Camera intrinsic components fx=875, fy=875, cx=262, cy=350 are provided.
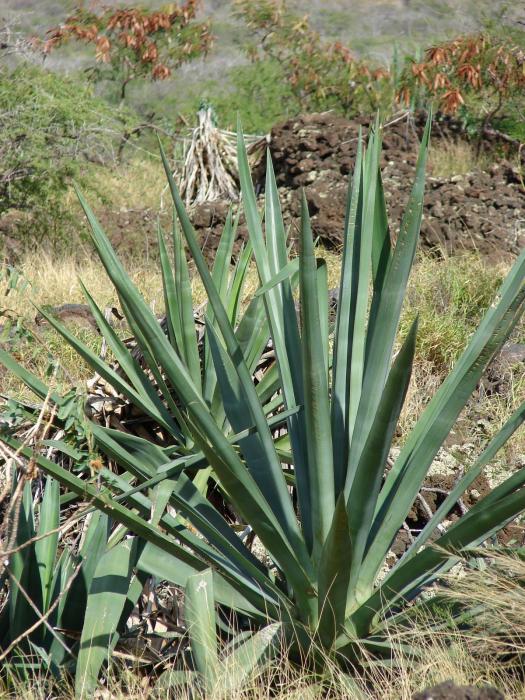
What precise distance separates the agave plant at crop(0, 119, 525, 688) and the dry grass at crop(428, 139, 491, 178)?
6994 mm

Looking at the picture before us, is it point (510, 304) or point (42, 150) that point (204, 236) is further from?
point (510, 304)

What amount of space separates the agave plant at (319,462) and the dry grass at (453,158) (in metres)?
6.99

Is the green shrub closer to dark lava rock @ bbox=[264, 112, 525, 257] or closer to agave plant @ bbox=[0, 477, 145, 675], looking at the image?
dark lava rock @ bbox=[264, 112, 525, 257]

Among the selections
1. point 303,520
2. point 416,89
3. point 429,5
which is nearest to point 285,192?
point 416,89

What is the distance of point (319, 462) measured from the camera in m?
2.21

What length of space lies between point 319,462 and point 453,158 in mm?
8125

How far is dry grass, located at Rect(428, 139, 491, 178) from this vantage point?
9383mm

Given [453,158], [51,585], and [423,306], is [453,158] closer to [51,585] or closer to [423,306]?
[423,306]

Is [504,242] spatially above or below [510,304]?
below

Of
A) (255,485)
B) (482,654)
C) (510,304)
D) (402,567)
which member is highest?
(510,304)

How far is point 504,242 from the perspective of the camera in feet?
23.0

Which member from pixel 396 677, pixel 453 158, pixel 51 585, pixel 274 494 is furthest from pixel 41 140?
pixel 396 677

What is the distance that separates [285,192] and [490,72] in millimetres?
3531

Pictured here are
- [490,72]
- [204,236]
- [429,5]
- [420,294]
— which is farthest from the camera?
[429,5]
